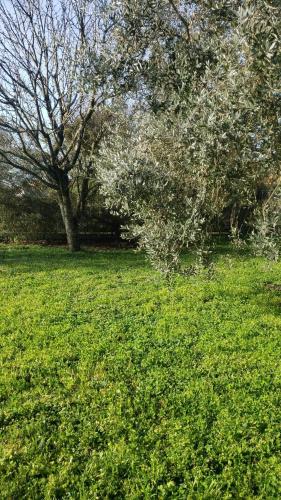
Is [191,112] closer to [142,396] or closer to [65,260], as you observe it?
[142,396]

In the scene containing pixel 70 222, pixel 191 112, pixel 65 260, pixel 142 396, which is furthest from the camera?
pixel 70 222

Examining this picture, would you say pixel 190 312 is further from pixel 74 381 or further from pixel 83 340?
pixel 74 381

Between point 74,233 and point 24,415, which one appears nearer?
point 24,415

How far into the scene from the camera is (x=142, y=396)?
16.2 ft

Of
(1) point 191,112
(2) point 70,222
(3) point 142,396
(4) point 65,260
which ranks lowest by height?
(3) point 142,396

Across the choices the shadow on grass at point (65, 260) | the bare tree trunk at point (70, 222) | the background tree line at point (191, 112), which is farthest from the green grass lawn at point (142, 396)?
the bare tree trunk at point (70, 222)

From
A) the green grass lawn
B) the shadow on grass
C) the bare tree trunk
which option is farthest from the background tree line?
the bare tree trunk

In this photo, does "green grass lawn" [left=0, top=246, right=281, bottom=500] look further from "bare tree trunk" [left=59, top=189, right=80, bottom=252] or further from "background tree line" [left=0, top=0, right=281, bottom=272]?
"bare tree trunk" [left=59, top=189, right=80, bottom=252]

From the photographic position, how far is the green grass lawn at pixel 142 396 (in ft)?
12.1

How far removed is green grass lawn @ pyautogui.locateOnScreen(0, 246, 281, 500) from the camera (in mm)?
3699

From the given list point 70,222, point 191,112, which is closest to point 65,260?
point 70,222

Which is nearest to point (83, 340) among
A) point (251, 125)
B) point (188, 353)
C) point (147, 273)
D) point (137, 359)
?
point (137, 359)

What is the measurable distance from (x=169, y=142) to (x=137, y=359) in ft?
10.3

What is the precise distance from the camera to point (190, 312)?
7.96 m
